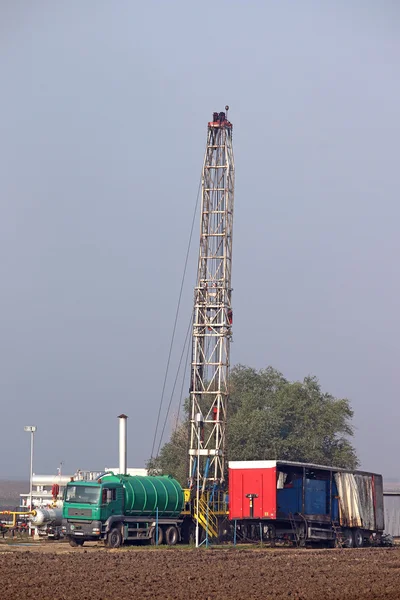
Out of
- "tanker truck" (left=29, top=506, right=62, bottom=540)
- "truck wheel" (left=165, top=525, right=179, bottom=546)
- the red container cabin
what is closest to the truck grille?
"tanker truck" (left=29, top=506, right=62, bottom=540)

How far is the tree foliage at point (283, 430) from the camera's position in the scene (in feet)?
252

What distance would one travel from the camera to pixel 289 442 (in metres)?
77.2

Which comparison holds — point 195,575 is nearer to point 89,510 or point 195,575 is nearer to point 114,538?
point 89,510

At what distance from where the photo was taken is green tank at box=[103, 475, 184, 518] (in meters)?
43.7

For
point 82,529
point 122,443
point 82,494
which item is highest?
point 122,443

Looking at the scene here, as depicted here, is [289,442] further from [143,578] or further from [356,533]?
[143,578]

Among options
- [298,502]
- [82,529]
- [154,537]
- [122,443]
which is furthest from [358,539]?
[82,529]

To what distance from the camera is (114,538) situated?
42.3m

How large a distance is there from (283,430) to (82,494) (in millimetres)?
39858

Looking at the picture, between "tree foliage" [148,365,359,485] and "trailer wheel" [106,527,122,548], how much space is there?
3271cm

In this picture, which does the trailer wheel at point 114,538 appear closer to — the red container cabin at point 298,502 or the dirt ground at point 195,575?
the dirt ground at point 195,575

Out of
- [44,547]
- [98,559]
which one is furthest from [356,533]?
[98,559]

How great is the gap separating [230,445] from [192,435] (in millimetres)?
22109

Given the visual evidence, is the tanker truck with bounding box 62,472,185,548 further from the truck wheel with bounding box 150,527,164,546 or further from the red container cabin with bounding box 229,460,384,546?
the red container cabin with bounding box 229,460,384,546
